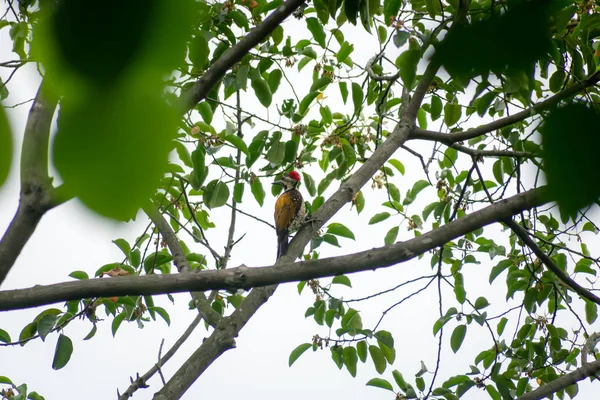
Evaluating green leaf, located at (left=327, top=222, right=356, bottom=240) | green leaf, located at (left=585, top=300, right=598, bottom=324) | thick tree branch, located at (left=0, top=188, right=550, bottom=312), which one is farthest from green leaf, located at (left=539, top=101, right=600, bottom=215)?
green leaf, located at (left=585, top=300, right=598, bottom=324)

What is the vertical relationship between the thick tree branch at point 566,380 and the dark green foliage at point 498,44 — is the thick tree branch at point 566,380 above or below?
above

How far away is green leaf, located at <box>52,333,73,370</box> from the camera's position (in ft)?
9.00

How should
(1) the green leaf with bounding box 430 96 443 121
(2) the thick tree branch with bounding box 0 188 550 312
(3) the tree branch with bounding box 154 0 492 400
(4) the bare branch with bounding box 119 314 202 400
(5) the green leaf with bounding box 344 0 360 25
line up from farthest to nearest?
(1) the green leaf with bounding box 430 96 443 121, (4) the bare branch with bounding box 119 314 202 400, (3) the tree branch with bounding box 154 0 492 400, (5) the green leaf with bounding box 344 0 360 25, (2) the thick tree branch with bounding box 0 188 550 312

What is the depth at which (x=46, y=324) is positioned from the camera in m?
2.64

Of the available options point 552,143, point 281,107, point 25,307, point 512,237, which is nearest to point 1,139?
point 552,143

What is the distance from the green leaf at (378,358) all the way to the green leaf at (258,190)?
37.8 inches

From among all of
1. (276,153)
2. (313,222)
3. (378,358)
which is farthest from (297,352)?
(276,153)

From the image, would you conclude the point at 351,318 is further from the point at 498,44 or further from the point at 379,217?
the point at 498,44

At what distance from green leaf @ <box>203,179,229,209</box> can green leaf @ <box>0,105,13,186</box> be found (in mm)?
2639

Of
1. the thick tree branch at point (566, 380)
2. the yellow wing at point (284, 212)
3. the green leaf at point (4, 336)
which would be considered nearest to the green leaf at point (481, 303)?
the thick tree branch at point (566, 380)

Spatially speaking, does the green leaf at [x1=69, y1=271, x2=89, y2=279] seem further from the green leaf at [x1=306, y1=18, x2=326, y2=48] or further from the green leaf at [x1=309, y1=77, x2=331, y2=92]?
the green leaf at [x1=306, y1=18, x2=326, y2=48]

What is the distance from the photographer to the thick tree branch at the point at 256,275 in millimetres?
1748

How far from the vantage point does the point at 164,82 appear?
33 centimetres

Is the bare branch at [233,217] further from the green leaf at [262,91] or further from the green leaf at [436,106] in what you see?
the green leaf at [436,106]
